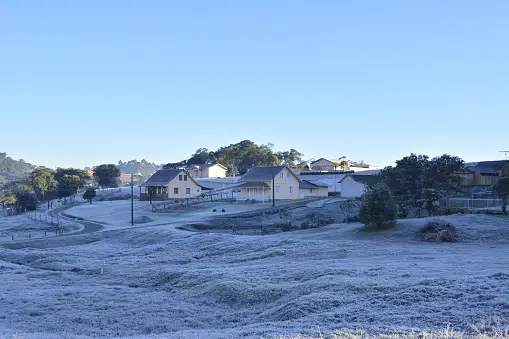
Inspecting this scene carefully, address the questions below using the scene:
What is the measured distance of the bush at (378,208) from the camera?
41781 millimetres

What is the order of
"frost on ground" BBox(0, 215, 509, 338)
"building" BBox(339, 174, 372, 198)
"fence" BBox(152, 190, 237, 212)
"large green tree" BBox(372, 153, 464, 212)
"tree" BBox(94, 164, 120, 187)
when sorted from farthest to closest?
1. "tree" BBox(94, 164, 120, 187)
2. "building" BBox(339, 174, 372, 198)
3. "fence" BBox(152, 190, 237, 212)
4. "large green tree" BBox(372, 153, 464, 212)
5. "frost on ground" BBox(0, 215, 509, 338)

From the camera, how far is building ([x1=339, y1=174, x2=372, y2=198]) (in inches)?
3438

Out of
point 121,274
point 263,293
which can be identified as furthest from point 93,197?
point 263,293

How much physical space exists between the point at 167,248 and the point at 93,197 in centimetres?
7485

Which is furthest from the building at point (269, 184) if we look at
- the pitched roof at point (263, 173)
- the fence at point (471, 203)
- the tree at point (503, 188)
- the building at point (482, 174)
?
the tree at point (503, 188)

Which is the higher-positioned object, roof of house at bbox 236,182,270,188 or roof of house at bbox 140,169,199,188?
roof of house at bbox 140,169,199,188

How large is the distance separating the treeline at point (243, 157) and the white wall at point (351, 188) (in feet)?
193

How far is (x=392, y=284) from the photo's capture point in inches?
824

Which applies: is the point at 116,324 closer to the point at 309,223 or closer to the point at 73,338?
the point at 73,338

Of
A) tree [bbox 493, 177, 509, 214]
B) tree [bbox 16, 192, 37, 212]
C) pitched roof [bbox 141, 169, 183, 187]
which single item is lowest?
tree [bbox 16, 192, 37, 212]

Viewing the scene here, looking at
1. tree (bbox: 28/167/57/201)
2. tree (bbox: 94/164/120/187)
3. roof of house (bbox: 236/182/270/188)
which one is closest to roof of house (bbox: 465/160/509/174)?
roof of house (bbox: 236/182/270/188)

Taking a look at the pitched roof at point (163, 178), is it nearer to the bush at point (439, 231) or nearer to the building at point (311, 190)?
the building at point (311, 190)

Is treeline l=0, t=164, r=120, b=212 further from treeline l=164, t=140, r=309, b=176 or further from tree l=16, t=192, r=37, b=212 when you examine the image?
treeline l=164, t=140, r=309, b=176

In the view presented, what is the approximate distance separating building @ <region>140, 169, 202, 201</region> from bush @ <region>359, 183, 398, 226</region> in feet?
201
